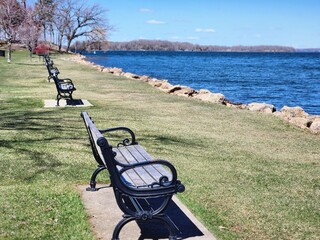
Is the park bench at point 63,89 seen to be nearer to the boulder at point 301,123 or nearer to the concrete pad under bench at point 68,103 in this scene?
the concrete pad under bench at point 68,103

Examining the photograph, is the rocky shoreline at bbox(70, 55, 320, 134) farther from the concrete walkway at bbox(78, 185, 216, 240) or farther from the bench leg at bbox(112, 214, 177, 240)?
the bench leg at bbox(112, 214, 177, 240)

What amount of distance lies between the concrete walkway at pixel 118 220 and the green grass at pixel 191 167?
0.12 meters

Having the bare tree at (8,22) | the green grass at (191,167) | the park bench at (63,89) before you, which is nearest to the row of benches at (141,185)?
the green grass at (191,167)

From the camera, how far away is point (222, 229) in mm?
4848

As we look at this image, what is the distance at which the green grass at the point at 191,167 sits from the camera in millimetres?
4938

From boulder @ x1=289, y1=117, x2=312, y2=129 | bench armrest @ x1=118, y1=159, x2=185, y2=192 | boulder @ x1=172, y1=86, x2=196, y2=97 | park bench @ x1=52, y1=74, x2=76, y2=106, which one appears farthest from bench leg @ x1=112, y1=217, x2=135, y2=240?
boulder @ x1=172, y1=86, x2=196, y2=97

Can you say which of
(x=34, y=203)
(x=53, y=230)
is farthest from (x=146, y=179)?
(x=34, y=203)

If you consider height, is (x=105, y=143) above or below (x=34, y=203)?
above

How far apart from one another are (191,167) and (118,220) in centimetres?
258

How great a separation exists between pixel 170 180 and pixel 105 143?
0.75 metres

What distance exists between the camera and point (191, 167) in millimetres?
7195

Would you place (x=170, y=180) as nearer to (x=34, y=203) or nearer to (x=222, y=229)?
(x=222, y=229)

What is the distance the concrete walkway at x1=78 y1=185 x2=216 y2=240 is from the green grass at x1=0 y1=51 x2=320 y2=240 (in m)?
0.12

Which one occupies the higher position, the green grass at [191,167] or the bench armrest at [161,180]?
the bench armrest at [161,180]
